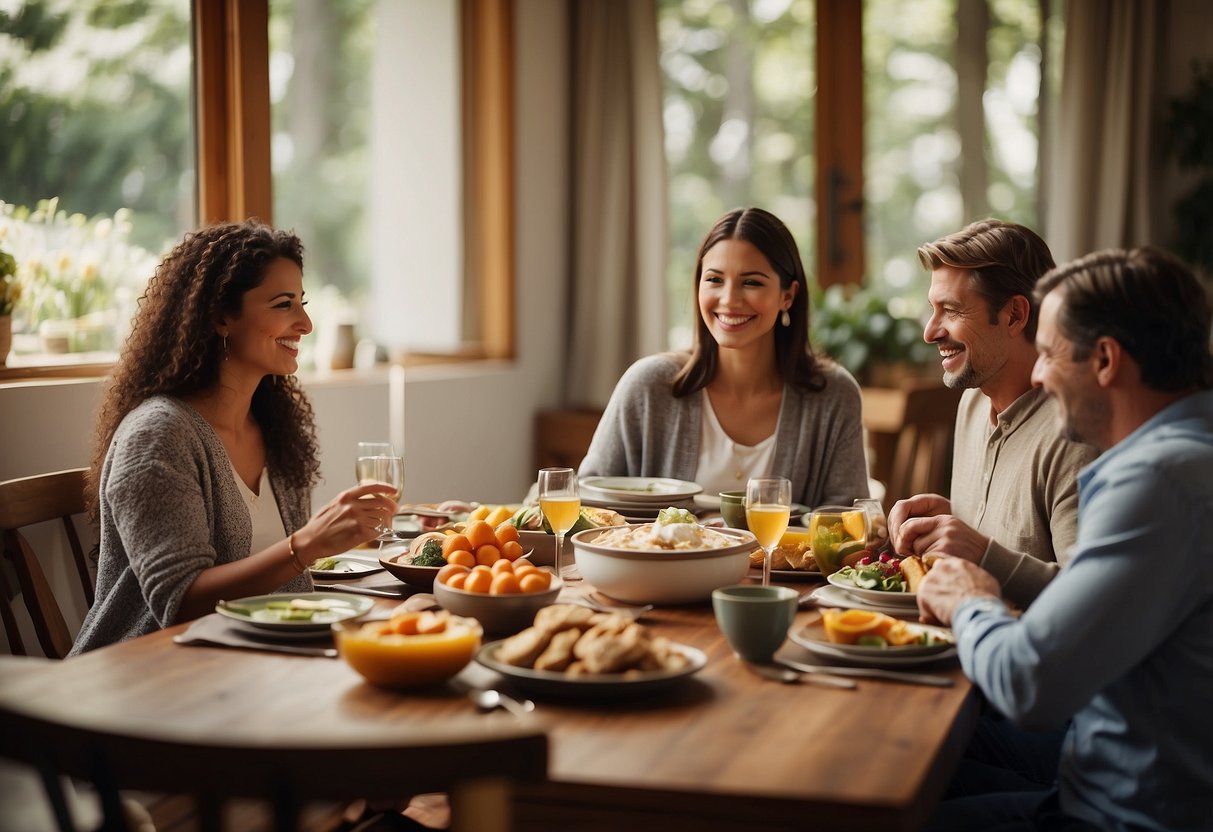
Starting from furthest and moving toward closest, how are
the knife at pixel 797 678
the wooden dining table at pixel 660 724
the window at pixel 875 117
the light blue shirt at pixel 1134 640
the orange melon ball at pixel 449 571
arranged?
the window at pixel 875 117 < the orange melon ball at pixel 449 571 < the knife at pixel 797 678 < the light blue shirt at pixel 1134 640 < the wooden dining table at pixel 660 724

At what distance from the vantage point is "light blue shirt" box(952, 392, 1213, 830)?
132cm

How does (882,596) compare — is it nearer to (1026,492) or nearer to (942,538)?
(942,538)

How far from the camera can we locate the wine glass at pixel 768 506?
1.84m

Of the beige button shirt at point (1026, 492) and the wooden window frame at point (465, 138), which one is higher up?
the wooden window frame at point (465, 138)

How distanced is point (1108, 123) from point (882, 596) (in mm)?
3913

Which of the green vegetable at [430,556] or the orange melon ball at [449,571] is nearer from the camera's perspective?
the orange melon ball at [449,571]

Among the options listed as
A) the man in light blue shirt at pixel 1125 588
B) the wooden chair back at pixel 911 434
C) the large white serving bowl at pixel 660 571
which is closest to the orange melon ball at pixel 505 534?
the large white serving bowl at pixel 660 571

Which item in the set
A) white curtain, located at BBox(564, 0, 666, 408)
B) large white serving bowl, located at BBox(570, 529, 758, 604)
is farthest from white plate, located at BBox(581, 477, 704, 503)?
white curtain, located at BBox(564, 0, 666, 408)

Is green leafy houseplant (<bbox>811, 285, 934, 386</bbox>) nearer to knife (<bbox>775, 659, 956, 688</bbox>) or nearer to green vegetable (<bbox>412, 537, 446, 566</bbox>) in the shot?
green vegetable (<bbox>412, 537, 446, 566</bbox>)

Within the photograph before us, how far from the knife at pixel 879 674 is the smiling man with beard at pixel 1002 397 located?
0.52 metres

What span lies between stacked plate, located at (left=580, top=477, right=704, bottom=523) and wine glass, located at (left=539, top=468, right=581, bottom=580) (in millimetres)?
441

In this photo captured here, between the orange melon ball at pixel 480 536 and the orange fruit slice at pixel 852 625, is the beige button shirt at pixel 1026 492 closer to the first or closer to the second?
the orange fruit slice at pixel 852 625

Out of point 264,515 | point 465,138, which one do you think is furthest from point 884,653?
point 465,138

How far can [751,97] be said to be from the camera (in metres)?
5.29
